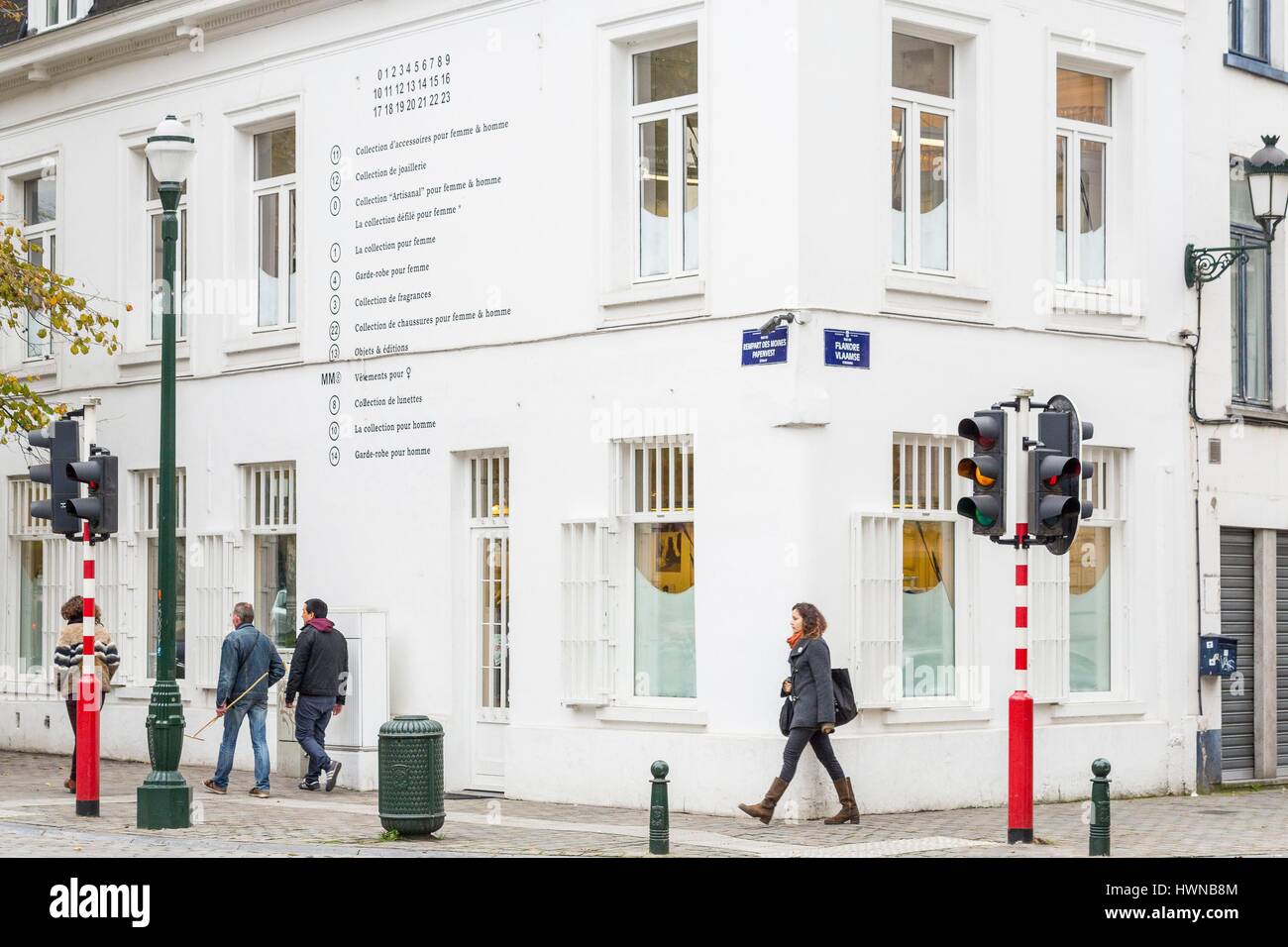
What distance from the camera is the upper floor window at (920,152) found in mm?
19156

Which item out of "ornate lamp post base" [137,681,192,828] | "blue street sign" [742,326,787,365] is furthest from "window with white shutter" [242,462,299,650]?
"blue street sign" [742,326,787,365]

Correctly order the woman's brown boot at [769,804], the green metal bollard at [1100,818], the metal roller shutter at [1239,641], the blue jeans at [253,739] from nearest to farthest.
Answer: the green metal bollard at [1100,818], the woman's brown boot at [769,804], the blue jeans at [253,739], the metal roller shutter at [1239,641]

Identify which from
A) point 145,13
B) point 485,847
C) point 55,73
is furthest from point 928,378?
Result: point 55,73

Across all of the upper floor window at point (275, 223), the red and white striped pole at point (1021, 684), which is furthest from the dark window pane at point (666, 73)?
the red and white striped pole at point (1021, 684)

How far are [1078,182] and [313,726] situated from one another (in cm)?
899

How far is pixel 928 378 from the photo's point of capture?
62.0 feet

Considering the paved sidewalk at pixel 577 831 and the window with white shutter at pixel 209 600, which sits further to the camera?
the window with white shutter at pixel 209 600

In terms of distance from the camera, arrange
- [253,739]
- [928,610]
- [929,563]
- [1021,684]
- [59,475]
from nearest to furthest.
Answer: [1021,684] < [59,475] < [928,610] < [929,563] < [253,739]

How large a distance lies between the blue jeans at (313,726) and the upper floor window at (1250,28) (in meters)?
11.3

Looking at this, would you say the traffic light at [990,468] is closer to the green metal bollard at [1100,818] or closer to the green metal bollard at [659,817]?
the green metal bollard at [1100,818]

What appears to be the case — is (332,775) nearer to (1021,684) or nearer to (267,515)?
(267,515)

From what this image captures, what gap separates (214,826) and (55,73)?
12.5 meters

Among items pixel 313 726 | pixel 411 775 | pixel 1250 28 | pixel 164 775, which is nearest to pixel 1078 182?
pixel 1250 28

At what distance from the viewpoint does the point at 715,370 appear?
18.6 metres
